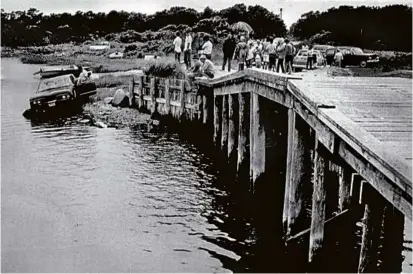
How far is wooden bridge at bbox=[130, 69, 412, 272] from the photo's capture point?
25.4 ft

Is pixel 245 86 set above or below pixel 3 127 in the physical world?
above

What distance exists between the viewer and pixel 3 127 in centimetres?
2741

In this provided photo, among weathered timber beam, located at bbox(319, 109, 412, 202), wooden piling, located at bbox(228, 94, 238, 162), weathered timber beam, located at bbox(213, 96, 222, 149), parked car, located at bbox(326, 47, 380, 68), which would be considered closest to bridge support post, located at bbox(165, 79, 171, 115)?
weathered timber beam, located at bbox(213, 96, 222, 149)

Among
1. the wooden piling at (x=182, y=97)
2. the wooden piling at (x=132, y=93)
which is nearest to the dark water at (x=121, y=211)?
the wooden piling at (x=182, y=97)

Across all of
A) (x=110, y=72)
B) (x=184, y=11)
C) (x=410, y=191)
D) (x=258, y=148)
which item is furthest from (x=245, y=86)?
(x=110, y=72)

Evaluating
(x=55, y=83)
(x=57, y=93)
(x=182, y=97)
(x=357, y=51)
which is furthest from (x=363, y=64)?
(x=55, y=83)

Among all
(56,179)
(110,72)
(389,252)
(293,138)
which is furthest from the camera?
(110,72)

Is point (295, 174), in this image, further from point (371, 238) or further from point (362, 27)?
point (362, 27)

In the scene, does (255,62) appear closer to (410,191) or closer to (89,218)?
(89,218)

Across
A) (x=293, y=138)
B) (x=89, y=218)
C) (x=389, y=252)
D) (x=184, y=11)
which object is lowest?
(x=89, y=218)

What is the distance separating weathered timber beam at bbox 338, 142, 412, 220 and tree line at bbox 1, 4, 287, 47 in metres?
22.8

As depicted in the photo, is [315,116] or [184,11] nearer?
[315,116]

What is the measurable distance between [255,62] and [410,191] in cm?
2032

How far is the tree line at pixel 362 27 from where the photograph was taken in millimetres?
22266
